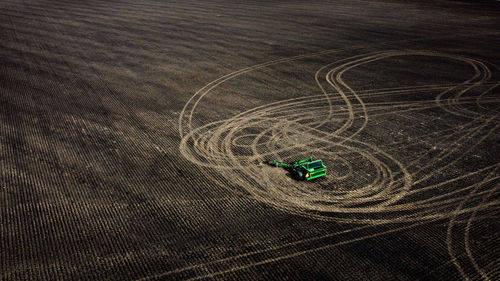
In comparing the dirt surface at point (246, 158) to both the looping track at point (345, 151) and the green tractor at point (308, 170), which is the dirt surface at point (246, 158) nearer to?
the looping track at point (345, 151)

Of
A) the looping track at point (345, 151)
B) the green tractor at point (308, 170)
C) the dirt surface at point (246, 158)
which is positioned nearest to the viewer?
the dirt surface at point (246, 158)

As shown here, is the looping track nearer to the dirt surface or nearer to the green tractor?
the dirt surface

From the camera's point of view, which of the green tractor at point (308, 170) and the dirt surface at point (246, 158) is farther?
the green tractor at point (308, 170)

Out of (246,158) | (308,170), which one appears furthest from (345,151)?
(246,158)

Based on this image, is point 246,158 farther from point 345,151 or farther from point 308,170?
point 345,151

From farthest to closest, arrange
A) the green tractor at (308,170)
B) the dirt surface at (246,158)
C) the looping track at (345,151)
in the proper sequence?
the green tractor at (308,170) → the looping track at (345,151) → the dirt surface at (246,158)

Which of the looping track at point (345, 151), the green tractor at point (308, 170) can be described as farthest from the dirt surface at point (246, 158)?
the green tractor at point (308, 170)
